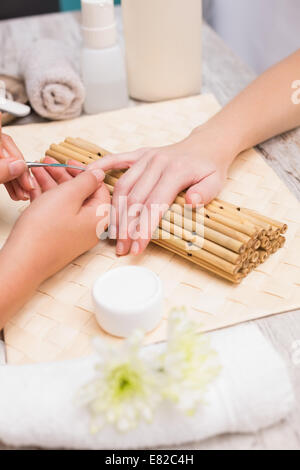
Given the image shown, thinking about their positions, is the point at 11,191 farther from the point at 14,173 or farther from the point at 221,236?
the point at 221,236

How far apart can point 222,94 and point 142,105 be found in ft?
0.59

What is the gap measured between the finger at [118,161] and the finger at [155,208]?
0.07 meters

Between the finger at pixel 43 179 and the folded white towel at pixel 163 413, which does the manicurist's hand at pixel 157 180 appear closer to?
the finger at pixel 43 179

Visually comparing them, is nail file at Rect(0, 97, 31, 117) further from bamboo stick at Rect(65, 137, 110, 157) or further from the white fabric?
the white fabric

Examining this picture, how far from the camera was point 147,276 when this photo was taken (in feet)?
Answer: 1.80

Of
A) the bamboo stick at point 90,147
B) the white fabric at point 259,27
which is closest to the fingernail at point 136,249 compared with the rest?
the bamboo stick at point 90,147

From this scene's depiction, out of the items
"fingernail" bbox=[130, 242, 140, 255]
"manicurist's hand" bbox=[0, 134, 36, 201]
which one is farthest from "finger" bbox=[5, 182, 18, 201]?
"fingernail" bbox=[130, 242, 140, 255]

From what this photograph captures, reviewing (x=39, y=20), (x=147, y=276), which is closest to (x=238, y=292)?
(x=147, y=276)

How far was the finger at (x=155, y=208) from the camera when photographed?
0.63 metres

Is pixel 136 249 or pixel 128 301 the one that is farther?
pixel 136 249

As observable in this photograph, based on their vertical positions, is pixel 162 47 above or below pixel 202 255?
above

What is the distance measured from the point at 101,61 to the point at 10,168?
40 cm

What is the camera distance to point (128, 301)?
0.52 meters

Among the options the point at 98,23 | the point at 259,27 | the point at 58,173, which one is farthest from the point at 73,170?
the point at 259,27
